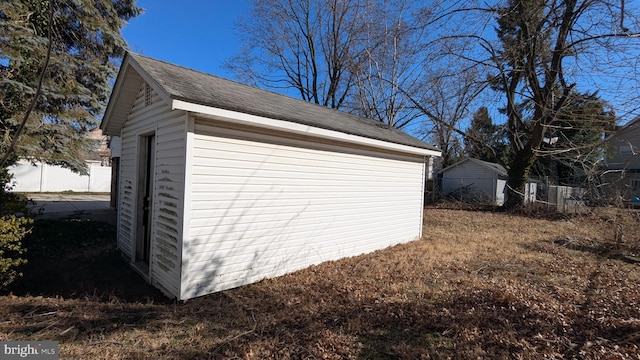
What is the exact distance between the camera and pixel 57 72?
9.62 metres

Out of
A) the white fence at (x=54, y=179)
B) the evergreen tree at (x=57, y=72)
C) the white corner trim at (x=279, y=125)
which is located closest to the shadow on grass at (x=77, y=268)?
the evergreen tree at (x=57, y=72)

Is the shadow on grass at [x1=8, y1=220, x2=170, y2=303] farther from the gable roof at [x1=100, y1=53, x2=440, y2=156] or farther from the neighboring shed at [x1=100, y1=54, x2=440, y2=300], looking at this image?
the gable roof at [x1=100, y1=53, x2=440, y2=156]

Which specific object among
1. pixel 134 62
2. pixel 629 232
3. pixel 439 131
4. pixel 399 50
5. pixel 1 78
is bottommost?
pixel 629 232

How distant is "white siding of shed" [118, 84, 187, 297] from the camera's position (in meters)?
4.29

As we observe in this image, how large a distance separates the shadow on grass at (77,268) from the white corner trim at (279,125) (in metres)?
2.68

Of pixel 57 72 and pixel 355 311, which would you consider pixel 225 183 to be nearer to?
pixel 355 311

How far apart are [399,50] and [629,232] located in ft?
41.5

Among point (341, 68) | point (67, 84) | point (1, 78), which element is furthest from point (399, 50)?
point (1, 78)

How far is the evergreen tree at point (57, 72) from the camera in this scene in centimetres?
830

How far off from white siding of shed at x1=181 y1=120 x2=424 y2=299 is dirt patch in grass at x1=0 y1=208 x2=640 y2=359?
1.16 ft

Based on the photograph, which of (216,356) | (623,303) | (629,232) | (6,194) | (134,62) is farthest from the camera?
(629,232)

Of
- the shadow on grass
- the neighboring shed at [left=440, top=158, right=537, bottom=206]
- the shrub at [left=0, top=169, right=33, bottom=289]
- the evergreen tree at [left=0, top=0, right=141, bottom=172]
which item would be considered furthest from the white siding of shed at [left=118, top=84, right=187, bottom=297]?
the neighboring shed at [left=440, top=158, right=537, bottom=206]

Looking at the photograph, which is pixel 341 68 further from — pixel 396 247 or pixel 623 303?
pixel 623 303

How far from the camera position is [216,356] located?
2.90m
